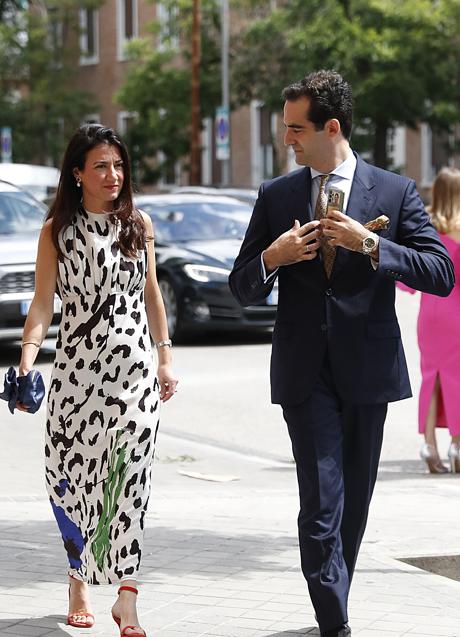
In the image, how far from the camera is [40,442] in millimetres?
10266

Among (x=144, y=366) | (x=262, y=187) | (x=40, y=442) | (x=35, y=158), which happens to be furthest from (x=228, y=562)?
(x=35, y=158)

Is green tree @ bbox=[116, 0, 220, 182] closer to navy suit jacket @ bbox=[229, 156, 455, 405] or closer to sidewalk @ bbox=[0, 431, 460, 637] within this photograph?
sidewalk @ bbox=[0, 431, 460, 637]

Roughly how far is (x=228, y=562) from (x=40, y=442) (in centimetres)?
405

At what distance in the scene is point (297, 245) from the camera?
489 cm

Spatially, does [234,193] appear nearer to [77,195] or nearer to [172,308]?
[172,308]

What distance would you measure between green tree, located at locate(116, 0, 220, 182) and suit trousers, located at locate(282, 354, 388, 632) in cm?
3404

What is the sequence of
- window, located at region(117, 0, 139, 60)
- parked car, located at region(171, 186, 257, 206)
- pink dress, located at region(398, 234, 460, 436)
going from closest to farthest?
pink dress, located at region(398, 234, 460, 436)
parked car, located at region(171, 186, 257, 206)
window, located at region(117, 0, 139, 60)

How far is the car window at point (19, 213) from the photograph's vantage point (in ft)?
51.9

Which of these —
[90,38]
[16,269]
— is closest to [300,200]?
[16,269]

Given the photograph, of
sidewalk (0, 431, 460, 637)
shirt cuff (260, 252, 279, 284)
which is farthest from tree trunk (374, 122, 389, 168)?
shirt cuff (260, 252, 279, 284)

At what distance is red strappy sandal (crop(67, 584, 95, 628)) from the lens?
5.42m

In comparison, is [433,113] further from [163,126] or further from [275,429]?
[275,429]

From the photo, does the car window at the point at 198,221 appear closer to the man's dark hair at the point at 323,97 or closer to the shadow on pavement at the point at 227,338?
→ the shadow on pavement at the point at 227,338

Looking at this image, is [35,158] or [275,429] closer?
[275,429]
